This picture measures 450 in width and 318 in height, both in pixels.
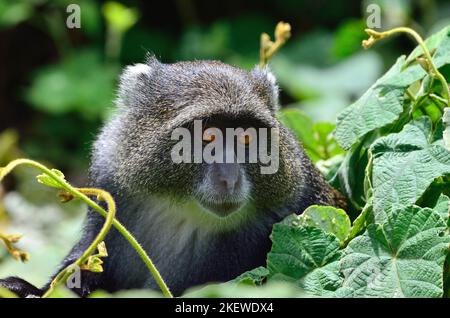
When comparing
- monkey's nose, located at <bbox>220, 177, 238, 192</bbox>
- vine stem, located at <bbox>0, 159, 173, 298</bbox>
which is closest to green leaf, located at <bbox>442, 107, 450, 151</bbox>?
monkey's nose, located at <bbox>220, 177, 238, 192</bbox>

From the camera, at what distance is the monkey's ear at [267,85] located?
5070 mm

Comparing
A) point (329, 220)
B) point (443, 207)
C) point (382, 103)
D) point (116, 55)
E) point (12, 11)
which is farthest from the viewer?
point (116, 55)

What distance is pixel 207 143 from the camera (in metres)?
4.63

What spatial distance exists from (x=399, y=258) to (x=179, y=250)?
5.56ft

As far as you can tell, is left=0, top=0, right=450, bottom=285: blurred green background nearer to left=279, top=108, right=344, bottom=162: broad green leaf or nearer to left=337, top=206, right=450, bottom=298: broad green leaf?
left=279, top=108, right=344, bottom=162: broad green leaf

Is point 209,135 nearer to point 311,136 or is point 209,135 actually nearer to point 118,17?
point 311,136

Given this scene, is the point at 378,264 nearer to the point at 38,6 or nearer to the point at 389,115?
the point at 389,115

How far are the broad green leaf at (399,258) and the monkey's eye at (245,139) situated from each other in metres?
0.94

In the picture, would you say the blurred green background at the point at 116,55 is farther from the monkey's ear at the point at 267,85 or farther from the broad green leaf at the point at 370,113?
the broad green leaf at the point at 370,113

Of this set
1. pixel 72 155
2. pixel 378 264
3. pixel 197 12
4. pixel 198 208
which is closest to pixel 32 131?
pixel 72 155

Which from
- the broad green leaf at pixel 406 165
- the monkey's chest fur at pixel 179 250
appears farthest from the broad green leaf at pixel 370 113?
the monkey's chest fur at pixel 179 250

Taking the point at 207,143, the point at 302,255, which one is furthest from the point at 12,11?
the point at 302,255

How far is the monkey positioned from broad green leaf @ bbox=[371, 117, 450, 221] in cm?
69

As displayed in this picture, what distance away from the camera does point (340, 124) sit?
486 cm
